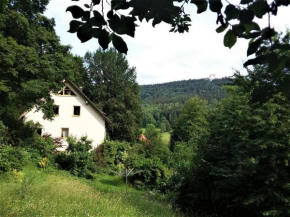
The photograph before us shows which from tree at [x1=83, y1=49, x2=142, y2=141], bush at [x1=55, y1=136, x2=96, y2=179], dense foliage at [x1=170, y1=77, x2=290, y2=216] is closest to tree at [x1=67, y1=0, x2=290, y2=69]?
dense foliage at [x1=170, y1=77, x2=290, y2=216]

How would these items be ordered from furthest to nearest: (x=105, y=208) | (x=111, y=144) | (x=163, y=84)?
(x=163, y=84) < (x=111, y=144) < (x=105, y=208)

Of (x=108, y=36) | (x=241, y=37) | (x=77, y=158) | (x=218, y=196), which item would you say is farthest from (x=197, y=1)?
(x=77, y=158)

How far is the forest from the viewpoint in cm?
129

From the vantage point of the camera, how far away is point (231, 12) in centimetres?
119

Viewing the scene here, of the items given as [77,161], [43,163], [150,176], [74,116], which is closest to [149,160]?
[150,176]

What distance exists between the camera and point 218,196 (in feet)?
33.5

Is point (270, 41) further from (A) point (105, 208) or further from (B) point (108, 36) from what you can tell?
(A) point (105, 208)

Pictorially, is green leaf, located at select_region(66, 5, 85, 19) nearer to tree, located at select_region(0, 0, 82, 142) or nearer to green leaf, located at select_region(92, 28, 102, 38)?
green leaf, located at select_region(92, 28, 102, 38)

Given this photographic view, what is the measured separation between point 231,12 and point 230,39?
146 mm

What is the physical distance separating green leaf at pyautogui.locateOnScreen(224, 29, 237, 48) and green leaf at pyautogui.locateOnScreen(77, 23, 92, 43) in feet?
2.09

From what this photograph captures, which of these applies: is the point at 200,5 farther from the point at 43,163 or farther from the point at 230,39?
the point at 43,163

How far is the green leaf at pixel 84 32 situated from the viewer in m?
1.27

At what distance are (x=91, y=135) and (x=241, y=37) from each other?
1042 inches

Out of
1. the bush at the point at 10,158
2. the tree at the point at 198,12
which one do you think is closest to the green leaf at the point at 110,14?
the tree at the point at 198,12
